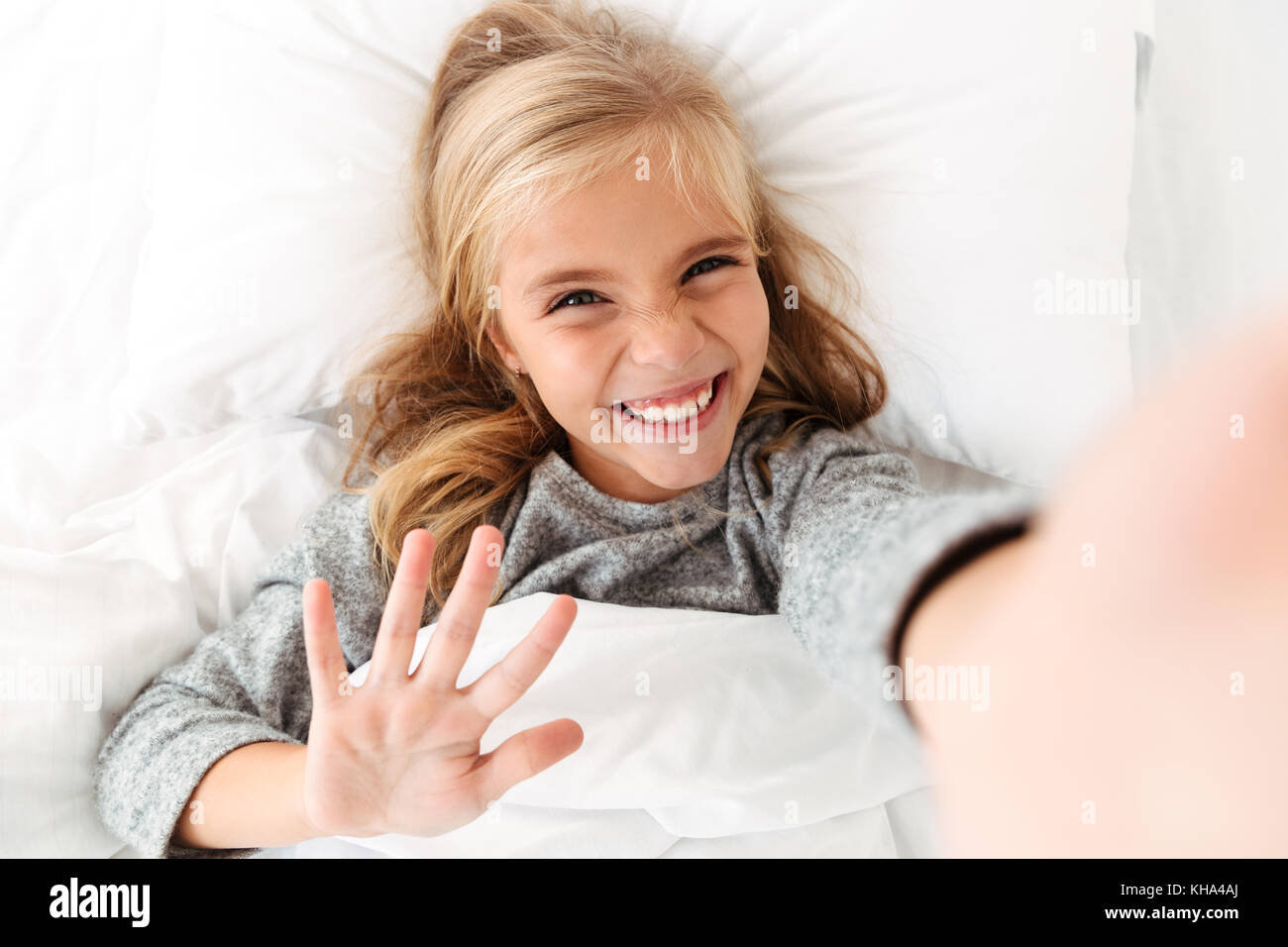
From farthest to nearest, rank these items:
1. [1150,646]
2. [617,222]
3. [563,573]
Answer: [563,573], [617,222], [1150,646]

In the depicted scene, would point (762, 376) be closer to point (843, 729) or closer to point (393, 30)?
point (843, 729)

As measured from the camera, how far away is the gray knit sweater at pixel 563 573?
0.59 m

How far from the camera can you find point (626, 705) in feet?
2.00

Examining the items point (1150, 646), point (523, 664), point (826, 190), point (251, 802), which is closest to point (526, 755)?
point (523, 664)

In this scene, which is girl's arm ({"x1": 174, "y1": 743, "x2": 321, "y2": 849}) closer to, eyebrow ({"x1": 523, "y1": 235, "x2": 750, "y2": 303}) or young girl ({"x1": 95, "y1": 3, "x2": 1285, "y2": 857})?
young girl ({"x1": 95, "y1": 3, "x2": 1285, "y2": 857})

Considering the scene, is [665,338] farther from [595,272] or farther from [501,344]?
[501,344]

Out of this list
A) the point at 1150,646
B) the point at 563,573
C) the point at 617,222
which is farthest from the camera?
the point at 563,573

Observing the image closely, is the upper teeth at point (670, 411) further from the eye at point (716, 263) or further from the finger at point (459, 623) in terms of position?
the finger at point (459, 623)

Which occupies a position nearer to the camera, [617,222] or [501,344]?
[617,222]

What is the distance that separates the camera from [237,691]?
0.66m

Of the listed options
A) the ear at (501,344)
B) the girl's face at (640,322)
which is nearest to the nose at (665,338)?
the girl's face at (640,322)

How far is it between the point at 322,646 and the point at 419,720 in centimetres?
6
